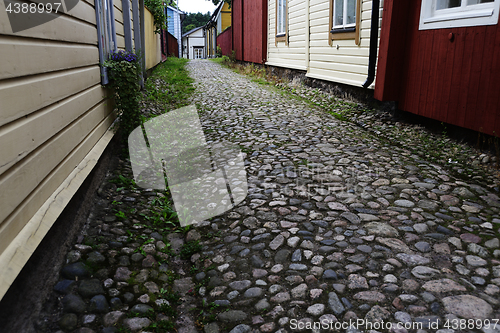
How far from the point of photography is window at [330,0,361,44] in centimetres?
676

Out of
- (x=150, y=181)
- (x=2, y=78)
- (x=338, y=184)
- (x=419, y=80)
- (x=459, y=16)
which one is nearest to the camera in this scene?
(x=2, y=78)

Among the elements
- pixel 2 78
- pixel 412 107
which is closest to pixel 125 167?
pixel 2 78

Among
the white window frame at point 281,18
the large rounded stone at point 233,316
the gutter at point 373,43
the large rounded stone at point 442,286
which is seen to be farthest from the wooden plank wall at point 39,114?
the white window frame at point 281,18

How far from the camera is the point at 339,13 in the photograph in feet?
24.9

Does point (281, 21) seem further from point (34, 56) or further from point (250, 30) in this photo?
point (34, 56)

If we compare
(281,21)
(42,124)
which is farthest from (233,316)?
(281,21)

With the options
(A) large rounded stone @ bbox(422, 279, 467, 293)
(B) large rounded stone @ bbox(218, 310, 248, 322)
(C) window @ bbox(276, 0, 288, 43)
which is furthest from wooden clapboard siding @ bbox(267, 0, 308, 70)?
(B) large rounded stone @ bbox(218, 310, 248, 322)

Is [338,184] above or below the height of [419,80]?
below

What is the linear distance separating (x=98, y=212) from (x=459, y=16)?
4.39 metres

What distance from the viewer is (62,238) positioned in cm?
248

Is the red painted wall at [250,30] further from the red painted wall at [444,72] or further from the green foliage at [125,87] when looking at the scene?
the green foliage at [125,87]

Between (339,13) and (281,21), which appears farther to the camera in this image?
(281,21)

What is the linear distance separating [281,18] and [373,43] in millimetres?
6362

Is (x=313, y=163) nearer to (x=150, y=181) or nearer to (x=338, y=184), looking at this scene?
(x=338, y=184)
